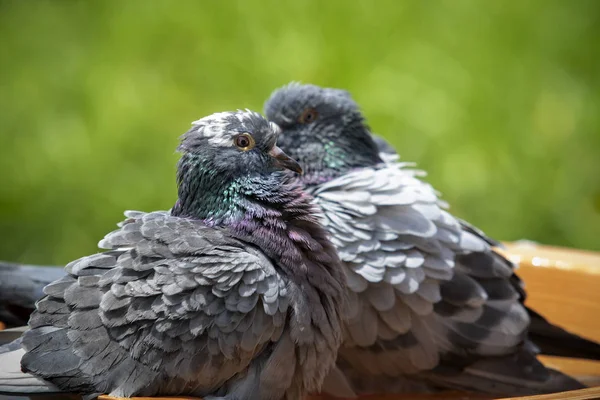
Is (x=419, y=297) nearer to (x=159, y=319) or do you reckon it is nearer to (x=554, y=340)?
(x=554, y=340)

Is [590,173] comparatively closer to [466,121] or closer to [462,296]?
[466,121]

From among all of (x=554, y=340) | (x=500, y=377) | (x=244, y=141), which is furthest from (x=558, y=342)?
(x=244, y=141)

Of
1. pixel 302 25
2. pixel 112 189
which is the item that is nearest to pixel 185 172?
pixel 112 189

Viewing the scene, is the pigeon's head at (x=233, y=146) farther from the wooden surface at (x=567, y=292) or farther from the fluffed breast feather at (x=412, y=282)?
the wooden surface at (x=567, y=292)

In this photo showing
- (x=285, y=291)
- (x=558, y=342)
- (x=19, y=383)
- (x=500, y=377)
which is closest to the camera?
(x=19, y=383)

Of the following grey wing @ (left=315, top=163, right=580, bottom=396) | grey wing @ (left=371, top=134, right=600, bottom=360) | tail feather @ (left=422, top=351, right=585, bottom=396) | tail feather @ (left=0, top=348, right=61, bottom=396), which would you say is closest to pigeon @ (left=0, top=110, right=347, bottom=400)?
tail feather @ (left=0, top=348, right=61, bottom=396)
